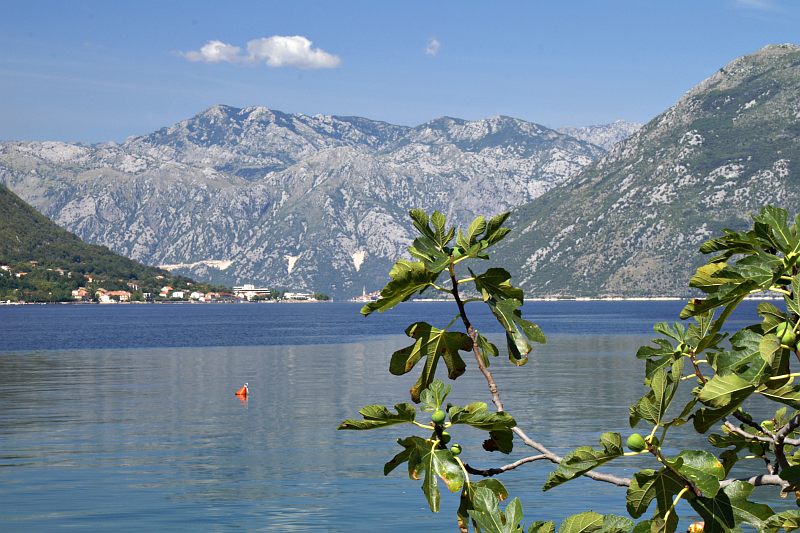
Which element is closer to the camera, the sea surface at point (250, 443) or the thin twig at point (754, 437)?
the thin twig at point (754, 437)

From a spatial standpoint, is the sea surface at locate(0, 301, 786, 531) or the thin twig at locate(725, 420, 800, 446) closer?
the thin twig at locate(725, 420, 800, 446)

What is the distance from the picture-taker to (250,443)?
5444cm

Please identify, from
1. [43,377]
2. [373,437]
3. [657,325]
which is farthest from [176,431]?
[657,325]

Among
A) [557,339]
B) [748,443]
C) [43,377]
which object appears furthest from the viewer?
[557,339]

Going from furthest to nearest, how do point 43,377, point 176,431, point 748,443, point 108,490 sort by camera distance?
point 43,377
point 176,431
point 108,490
point 748,443

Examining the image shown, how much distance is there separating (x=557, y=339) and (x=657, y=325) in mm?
158185

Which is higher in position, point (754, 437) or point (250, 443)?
point (754, 437)

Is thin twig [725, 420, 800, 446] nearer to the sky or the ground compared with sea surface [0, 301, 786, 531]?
nearer to the sky

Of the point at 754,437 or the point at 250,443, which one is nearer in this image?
the point at 754,437

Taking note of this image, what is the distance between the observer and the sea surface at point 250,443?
3759 centimetres

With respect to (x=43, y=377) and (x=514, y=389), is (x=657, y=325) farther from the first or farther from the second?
(x=43, y=377)

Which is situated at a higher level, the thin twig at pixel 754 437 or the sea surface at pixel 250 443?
the thin twig at pixel 754 437

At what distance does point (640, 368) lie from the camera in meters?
99.1

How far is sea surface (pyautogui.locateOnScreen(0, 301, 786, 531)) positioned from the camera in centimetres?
3759
